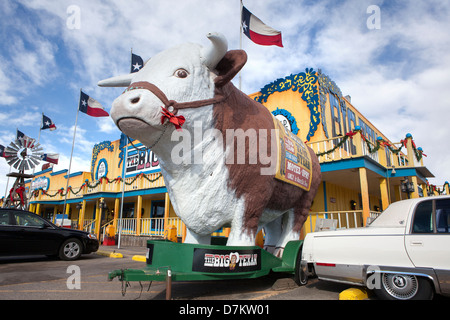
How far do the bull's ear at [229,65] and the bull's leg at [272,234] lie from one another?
277 centimetres

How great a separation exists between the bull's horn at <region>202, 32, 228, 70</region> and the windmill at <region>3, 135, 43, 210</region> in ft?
53.0

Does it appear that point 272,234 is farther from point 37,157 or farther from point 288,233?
point 37,157

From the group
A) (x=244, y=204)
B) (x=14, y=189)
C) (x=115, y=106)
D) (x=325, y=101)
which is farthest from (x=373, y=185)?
(x=14, y=189)

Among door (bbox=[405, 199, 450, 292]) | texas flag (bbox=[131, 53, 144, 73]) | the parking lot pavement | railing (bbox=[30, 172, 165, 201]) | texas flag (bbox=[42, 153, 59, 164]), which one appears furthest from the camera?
texas flag (bbox=[42, 153, 59, 164])

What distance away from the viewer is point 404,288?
3.21 meters

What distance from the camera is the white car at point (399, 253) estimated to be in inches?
120

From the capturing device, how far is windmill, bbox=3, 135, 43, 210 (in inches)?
621

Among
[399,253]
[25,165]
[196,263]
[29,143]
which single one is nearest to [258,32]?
[399,253]

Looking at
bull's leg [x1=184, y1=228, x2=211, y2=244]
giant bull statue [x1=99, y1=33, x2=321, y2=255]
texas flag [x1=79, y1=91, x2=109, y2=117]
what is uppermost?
texas flag [x1=79, y1=91, x2=109, y2=117]

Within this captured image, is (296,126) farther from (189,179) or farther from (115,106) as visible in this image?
(115,106)

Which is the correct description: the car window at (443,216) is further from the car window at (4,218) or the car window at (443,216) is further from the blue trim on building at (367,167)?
the car window at (4,218)

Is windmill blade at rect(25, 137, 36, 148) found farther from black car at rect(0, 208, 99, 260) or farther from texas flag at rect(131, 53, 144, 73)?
black car at rect(0, 208, 99, 260)

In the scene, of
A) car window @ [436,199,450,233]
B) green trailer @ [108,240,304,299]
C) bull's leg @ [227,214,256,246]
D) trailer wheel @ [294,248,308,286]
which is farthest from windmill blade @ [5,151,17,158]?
car window @ [436,199,450,233]
